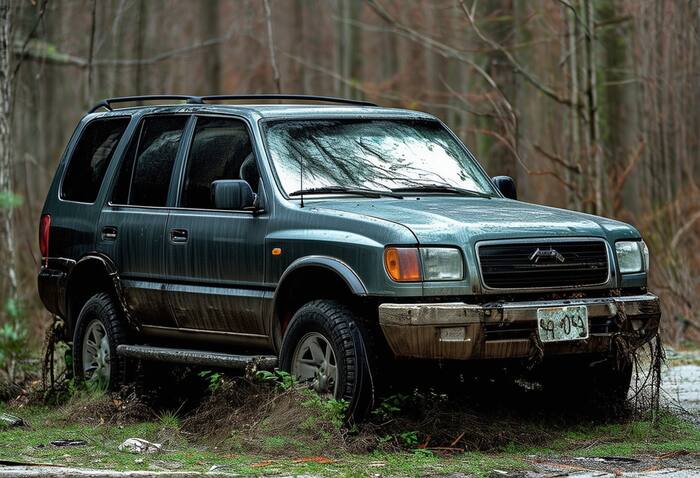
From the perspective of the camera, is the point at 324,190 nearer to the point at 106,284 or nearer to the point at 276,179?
the point at 276,179

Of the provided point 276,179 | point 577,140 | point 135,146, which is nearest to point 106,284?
point 135,146

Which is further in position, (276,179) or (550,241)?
(276,179)

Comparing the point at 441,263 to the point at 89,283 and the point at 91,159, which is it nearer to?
the point at 89,283

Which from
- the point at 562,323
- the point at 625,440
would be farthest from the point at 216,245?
the point at 625,440

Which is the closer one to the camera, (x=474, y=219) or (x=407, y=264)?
(x=407, y=264)

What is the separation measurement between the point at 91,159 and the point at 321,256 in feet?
10.2

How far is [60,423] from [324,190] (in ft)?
7.65

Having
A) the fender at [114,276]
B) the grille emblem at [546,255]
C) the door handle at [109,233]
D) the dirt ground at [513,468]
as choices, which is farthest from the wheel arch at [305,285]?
the door handle at [109,233]

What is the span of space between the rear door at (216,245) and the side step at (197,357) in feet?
0.62

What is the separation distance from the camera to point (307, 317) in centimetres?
715

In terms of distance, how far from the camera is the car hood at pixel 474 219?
22.4 ft

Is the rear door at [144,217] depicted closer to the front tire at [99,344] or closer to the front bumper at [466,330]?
the front tire at [99,344]

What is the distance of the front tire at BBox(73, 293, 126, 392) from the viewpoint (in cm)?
887

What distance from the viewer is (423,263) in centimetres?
674
